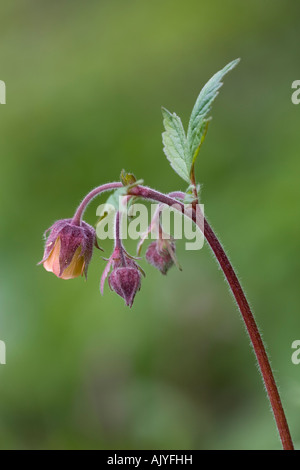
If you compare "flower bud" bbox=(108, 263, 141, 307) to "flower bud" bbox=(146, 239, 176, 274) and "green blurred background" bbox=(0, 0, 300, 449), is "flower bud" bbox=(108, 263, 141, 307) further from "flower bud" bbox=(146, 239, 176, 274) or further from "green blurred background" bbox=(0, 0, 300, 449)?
"green blurred background" bbox=(0, 0, 300, 449)

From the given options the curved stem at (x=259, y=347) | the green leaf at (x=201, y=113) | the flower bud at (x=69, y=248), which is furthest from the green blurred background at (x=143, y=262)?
the green leaf at (x=201, y=113)

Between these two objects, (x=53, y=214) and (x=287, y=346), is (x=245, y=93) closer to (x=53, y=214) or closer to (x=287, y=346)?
(x=53, y=214)

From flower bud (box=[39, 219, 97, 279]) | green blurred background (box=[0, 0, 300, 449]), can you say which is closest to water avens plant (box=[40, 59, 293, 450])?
flower bud (box=[39, 219, 97, 279])

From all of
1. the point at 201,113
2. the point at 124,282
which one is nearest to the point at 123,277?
the point at 124,282

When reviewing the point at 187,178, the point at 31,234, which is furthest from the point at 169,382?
the point at 187,178

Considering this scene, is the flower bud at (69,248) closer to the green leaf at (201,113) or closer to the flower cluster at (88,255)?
the flower cluster at (88,255)

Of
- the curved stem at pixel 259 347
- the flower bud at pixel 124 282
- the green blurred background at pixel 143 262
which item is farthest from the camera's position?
the green blurred background at pixel 143 262
